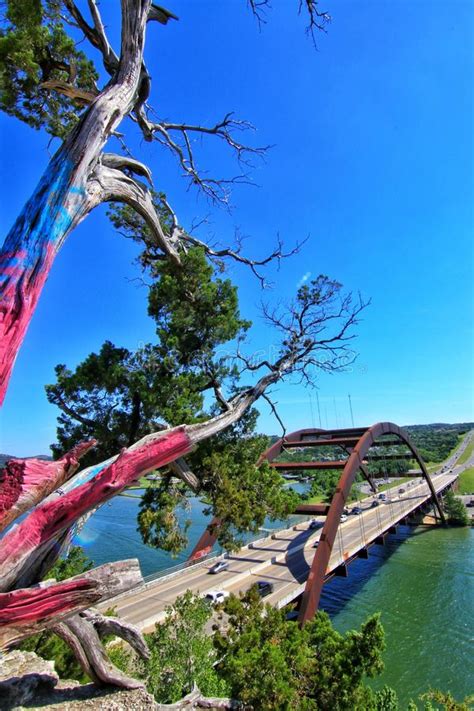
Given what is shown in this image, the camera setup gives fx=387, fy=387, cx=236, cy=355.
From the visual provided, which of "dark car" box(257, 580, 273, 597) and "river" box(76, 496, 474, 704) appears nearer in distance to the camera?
"river" box(76, 496, 474, 704)

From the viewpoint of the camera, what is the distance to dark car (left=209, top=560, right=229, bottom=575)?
72.7ft

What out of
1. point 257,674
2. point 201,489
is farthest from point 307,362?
point 257,674

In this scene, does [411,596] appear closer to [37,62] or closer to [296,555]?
[296,555]

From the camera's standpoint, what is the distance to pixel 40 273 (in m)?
2.65

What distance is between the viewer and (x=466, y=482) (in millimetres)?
72812

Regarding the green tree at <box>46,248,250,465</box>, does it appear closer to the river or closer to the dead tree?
the dead tree

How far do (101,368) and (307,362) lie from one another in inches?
183

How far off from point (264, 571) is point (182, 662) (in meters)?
14.9

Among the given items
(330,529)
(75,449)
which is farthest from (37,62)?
(330,529)

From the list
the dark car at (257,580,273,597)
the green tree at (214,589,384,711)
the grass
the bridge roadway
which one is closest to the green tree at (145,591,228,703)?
the green tree at (214,589,384,711)

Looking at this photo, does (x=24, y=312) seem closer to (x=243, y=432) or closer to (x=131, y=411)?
(x=131, y=411)

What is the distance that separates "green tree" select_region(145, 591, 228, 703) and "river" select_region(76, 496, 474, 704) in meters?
3.20

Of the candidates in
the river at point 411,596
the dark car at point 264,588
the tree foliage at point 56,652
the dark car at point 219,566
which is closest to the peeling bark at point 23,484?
the tree foliage at point 56,652

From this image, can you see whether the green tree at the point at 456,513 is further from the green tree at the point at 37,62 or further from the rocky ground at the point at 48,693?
the green tree at the point at 37,62
